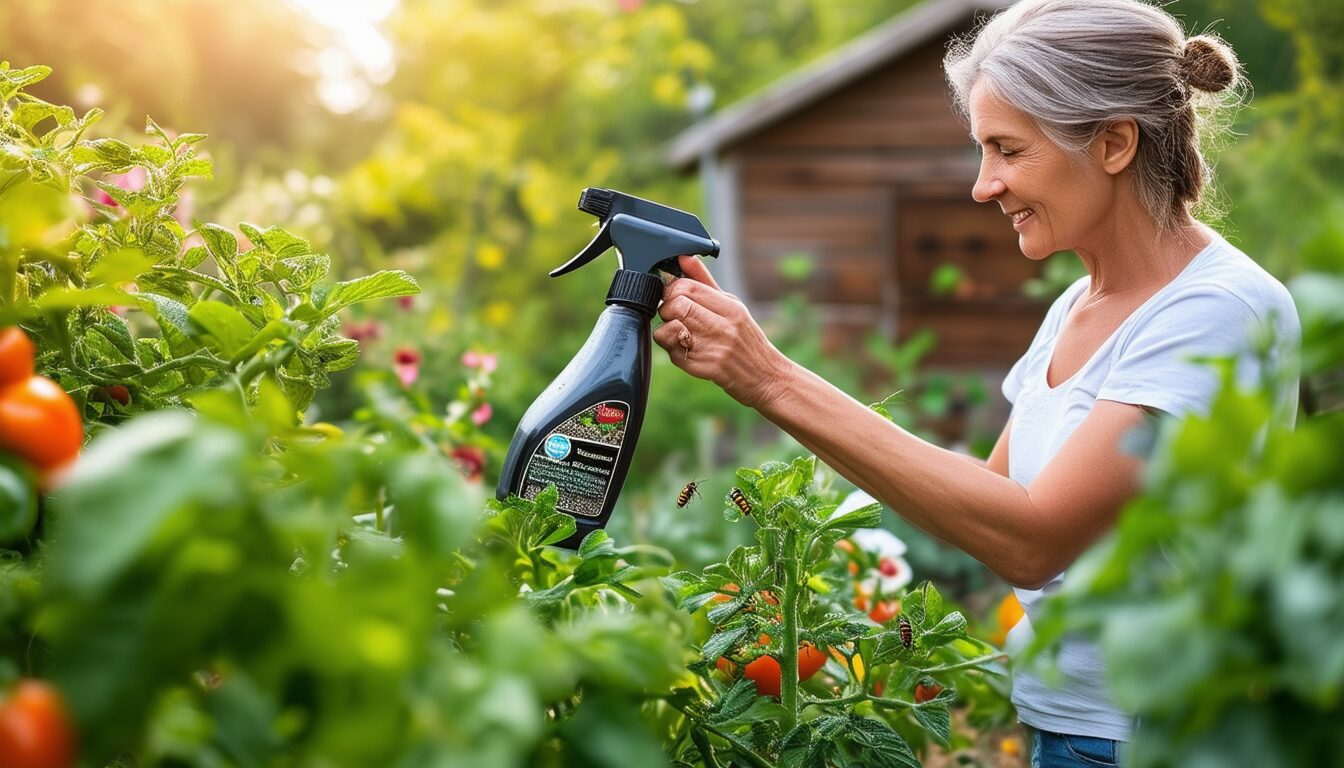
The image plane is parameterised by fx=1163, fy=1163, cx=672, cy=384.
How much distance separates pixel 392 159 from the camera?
7.54 metres

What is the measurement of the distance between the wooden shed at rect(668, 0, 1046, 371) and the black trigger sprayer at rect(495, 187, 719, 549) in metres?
6.20

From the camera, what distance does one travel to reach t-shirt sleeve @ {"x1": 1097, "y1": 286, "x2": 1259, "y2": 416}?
115 cm

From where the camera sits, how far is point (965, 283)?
727 centimetres

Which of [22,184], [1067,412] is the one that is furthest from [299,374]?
[1067,412]

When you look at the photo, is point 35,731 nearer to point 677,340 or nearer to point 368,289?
point 368,289

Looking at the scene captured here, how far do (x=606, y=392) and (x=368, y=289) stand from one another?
0.33 m

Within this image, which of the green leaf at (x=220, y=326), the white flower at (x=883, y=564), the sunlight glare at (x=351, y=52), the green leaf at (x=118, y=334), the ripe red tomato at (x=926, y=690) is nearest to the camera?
the green leaf at (x=220, y=326)

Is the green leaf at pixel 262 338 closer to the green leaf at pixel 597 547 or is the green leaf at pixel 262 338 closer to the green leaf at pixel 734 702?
the green leaf at pixel 597 547

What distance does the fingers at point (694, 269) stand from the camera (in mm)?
1280

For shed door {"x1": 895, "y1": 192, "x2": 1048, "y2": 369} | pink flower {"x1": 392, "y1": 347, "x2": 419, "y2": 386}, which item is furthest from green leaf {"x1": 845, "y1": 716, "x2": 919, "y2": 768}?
shed door {"x1": 895, "y1": 192, "x2": 1048, "y2": 369}

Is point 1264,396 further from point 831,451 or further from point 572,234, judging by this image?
point 572,234

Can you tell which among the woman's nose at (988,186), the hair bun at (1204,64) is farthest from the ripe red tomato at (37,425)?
the hair bun at (1204,64)

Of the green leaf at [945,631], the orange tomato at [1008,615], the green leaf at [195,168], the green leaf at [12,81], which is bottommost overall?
the orange tomato at [1008,615]

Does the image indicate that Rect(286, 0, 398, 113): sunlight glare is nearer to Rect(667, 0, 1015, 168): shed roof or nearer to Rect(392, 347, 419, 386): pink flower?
Rect(667, 0, 1015, 168): shed roof
